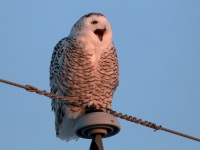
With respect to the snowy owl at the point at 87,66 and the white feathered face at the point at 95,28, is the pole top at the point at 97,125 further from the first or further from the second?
the white feathered face at the point at 95,28

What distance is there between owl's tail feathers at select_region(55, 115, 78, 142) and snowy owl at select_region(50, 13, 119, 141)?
0.27 ft

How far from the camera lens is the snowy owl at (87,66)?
17.9 ft

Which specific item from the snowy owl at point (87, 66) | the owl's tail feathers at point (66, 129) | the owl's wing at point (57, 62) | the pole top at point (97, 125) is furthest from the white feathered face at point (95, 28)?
the pole top at point (97, 125)

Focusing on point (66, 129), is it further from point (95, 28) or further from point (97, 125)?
point (97, 125)

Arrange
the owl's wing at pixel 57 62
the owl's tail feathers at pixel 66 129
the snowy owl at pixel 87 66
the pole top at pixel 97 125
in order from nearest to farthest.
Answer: the pole top at pixel 97 125 < the snowy owl at pixel 87 66 < the owl's wing at pixel 57 62 < the owl's tail feathers at pixel 66 129

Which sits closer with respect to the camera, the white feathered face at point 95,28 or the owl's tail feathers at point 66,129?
the white feathered face at point 95,28

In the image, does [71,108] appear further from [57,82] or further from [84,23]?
[84,23]

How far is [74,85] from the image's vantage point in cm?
553

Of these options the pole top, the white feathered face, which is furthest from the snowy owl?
the pole top

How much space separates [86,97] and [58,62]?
1.80 feet

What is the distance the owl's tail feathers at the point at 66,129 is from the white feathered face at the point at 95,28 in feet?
3.27

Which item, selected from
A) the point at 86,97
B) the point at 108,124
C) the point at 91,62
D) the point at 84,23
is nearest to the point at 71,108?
the point at 86,97

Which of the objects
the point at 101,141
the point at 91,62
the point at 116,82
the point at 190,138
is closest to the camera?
the point at 101,141

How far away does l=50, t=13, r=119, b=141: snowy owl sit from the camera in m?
5.46
